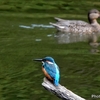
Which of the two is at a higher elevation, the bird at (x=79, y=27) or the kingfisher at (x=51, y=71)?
the kingfisher at (x=51, y=71)

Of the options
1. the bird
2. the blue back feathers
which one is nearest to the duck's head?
the bird

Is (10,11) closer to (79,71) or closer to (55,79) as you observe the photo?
(79,71)

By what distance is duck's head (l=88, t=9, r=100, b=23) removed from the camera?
19.4 metres

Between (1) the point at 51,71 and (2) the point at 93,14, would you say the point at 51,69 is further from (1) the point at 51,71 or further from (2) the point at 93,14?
(2) the point at 93,14

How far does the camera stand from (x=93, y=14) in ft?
63.8

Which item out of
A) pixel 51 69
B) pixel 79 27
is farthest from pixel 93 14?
pixel 51 69

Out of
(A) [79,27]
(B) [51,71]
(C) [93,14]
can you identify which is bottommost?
(A) [79,27]

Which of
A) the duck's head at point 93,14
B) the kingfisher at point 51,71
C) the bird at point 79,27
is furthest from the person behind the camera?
the duck's head at point 93,14

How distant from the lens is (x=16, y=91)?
11.3 m

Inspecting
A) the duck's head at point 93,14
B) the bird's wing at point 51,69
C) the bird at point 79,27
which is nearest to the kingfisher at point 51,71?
the bird's wing at point 51,69

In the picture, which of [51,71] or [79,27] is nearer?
[51,71]

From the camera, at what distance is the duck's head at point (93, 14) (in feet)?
63.7

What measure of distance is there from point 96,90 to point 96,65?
6.98ft

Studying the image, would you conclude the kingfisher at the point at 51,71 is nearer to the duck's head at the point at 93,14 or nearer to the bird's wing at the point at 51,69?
the bird's wing at the point at 51,69
